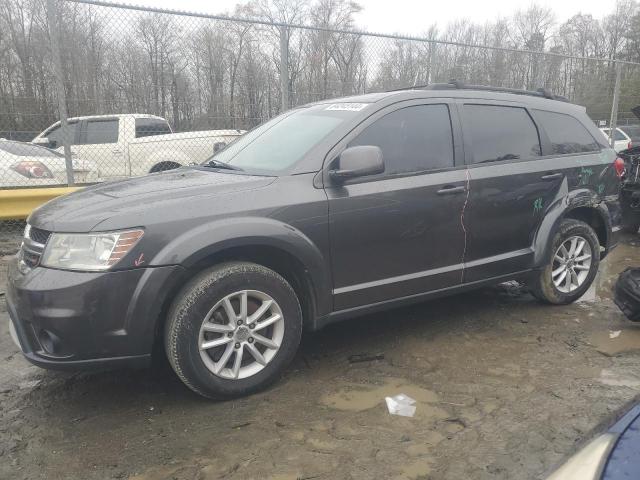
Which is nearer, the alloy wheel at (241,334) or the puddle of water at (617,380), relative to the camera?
the alloy wheel at (241,334)

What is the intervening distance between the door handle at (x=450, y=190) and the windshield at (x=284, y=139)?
790mm

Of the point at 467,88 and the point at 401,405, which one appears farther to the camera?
the point at 467,88

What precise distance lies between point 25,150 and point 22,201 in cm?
73

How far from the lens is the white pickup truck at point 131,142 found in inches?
263

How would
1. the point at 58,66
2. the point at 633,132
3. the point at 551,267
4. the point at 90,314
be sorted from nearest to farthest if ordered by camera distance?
1. the point at 90,314
2. the point at 551,267
3. the point at 58,66
4. the point at 633,132

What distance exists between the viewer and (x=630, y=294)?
13.0 feet

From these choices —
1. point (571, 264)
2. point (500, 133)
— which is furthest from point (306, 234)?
point (571, 264)

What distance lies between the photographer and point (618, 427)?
1.52m

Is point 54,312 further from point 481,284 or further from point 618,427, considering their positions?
point 481,284

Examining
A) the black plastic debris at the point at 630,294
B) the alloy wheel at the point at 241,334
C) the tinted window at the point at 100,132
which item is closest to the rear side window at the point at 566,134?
the black plastic debris at the point at 630,294

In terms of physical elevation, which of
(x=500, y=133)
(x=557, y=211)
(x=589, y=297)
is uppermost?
(x=500, y=133)

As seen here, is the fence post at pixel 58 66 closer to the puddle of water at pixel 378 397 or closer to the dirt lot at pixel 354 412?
the dirt lot at pixel 354 412

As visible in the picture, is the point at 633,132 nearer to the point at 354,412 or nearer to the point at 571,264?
the point at 571,264

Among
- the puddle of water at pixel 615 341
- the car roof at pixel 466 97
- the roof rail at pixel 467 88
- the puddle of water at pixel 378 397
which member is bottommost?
the puddle of water at pixel 615 341
